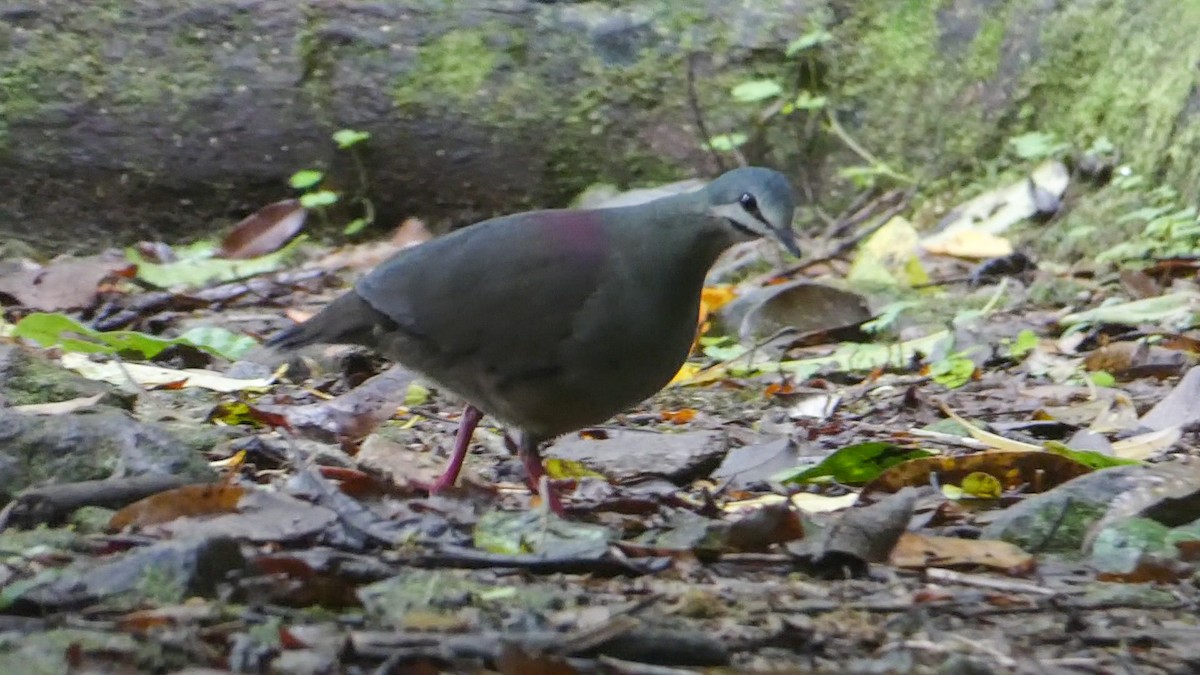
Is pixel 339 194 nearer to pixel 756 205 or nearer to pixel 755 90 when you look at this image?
pixel 755 90

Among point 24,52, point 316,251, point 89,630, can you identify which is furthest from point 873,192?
point 89,630

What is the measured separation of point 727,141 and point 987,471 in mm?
4021

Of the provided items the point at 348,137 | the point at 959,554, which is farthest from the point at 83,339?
the point at 959,554

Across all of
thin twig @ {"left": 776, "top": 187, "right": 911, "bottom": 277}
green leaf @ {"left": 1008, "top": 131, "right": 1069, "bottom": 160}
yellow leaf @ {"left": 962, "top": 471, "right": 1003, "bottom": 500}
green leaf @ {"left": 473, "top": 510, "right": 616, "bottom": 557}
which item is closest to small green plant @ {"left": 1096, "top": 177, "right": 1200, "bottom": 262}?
green leaf @ {"left": 1008, "top": 131, "right": 1069, "bottom": 160}

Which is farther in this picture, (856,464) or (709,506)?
(856,464)

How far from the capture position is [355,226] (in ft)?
23.4

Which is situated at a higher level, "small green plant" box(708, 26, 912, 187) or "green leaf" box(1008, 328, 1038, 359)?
"small green plant" box(708, 26, 912, 187)

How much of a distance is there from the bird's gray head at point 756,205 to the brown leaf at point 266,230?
425cm

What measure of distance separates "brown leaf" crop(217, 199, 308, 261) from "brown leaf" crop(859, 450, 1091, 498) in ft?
14.6

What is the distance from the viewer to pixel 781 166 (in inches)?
282

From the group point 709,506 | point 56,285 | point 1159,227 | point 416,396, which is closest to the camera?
point 709,506

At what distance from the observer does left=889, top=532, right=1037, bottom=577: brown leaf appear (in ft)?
8.22

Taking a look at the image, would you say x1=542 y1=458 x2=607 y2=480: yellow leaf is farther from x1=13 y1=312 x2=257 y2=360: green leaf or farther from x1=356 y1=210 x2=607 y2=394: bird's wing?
x1=13 y1=312 x2=257 y2=360: green leaf

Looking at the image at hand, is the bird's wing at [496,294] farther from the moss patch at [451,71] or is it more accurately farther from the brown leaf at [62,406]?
the moss patch at [451,71]
